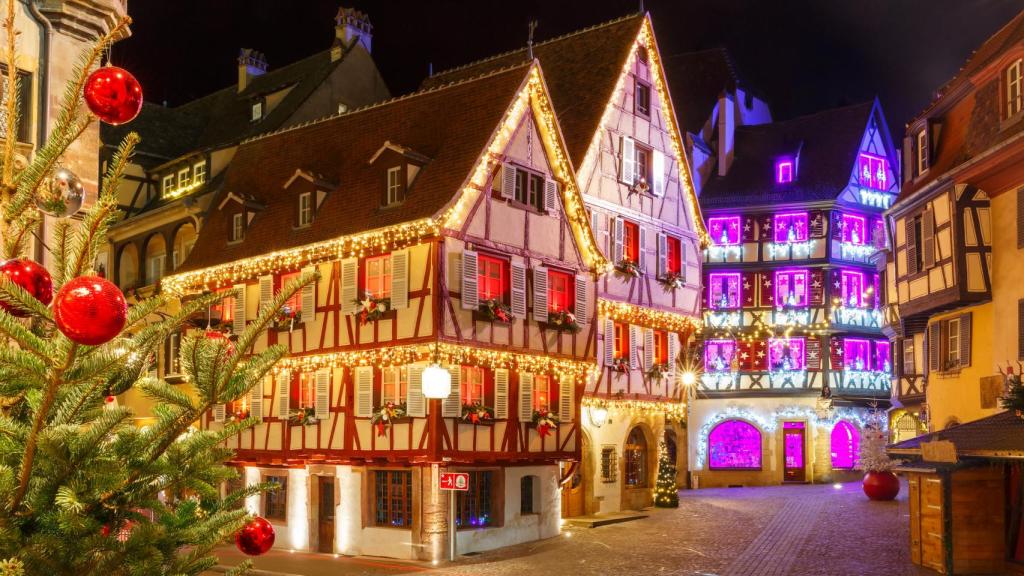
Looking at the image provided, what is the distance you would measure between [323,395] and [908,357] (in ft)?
70.1

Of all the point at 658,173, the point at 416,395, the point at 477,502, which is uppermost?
the point at 658,173

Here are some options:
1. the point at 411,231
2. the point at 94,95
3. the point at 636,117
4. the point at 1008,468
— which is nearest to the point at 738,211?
the point at 636,117

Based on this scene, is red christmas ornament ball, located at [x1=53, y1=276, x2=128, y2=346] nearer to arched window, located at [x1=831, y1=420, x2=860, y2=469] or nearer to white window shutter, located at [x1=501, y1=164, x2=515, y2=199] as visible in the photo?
white window shutter, located at [x1=501, y1=164, x2=515, y2=199]

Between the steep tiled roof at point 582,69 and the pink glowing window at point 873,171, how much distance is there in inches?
633

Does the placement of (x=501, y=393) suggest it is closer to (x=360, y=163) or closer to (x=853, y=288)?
(x=360, y=163)

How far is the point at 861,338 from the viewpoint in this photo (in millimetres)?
43562

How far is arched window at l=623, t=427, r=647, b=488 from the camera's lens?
107 feet

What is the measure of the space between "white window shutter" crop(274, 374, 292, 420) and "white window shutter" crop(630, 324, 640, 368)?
32.1 feet

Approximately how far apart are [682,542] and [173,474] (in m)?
20.2

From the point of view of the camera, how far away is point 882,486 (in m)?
32.6

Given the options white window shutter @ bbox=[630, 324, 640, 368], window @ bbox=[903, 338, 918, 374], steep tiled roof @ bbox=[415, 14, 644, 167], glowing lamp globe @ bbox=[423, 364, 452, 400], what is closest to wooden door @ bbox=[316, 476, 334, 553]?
glowing lamp globe @ bbox=[423, 364, 452, 400]

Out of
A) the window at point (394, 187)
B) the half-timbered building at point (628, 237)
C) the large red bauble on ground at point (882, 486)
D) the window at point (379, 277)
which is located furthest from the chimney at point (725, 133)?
the window at point (379, 277)

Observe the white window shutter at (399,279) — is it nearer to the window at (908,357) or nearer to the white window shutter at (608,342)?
the white window shutter at (608,342)

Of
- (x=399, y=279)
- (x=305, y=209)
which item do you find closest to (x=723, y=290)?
(x=305, y=209)
